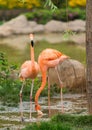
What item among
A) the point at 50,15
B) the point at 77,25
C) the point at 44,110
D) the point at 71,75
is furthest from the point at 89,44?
the point at 50,15

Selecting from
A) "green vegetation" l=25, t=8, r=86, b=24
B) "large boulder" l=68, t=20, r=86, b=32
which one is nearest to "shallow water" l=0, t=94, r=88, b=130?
"large boulder" l=68, t=20, r=86, b=32

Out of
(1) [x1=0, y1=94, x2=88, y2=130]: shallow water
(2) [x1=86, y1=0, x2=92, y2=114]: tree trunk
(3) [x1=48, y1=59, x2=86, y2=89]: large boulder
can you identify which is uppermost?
(2) [x1=86, y1=0, x2=92, y2=114]: tree trunk

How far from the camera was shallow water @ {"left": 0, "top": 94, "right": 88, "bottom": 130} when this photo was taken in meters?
8.55

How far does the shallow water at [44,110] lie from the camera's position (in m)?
8.55

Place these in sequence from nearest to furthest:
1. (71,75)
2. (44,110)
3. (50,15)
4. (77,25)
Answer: (44,110) → (71,75) → (77,25) → (50,15)

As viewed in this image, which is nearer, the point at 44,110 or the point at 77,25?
the point at 44,110

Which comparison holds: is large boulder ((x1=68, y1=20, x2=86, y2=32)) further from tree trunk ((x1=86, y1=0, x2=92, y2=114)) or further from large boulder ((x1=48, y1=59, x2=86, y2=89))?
tree trunk ((x1=86, y1=0, x2=92, y2=114))

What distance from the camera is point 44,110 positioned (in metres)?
9.77

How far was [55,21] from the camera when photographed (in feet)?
103

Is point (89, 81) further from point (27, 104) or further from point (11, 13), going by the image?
point (11, 13)

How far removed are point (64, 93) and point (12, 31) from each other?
18095 millimetres

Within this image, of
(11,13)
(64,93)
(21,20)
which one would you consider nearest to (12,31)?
(21,20)

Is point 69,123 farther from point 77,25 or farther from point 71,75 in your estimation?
point 77,25

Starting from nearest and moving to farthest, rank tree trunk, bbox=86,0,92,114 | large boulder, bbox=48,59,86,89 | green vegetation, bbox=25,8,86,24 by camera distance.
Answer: tree trunk, bbox=86,0,92,114 < large boulder, bbox=48,59,86,89 < green vegetation, bbox=25,8,86,24
